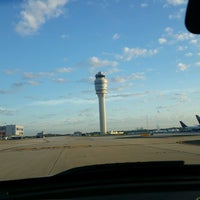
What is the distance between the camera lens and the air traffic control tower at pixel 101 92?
153m

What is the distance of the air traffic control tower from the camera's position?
153m

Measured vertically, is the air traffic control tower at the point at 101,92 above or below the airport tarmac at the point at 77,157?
above

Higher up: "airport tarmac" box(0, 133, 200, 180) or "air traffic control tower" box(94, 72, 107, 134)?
"air traffic control tower" box(94, 72, 107, 134)


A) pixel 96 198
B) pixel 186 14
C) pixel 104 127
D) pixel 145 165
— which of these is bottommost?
pixel 96 198

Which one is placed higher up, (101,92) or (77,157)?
(101,92)

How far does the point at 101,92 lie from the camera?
520ft

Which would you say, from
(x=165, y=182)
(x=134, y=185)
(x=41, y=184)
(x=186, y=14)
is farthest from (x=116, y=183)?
(x=186, y=14)

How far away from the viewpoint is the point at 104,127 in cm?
15775

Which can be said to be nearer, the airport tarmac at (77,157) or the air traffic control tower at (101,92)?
the airport tarmac at (77,157)

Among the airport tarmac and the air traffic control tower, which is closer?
the airport tarmac

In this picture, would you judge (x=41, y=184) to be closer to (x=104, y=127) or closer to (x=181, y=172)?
(x=181, y=172)

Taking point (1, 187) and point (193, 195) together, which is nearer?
point (193, 195)

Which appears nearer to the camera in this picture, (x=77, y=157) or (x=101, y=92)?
(x=77, y=157)

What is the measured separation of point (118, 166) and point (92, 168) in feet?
0.95
